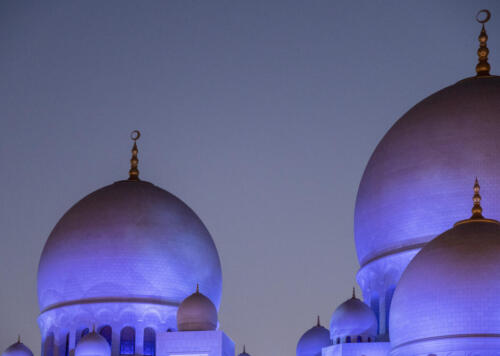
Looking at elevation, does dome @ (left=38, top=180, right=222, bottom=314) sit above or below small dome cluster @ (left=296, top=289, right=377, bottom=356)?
above

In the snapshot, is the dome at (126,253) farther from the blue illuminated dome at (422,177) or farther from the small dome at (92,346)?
the blue illuminated dome at (422,177)

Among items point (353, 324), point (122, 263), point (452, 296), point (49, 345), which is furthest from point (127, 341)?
point (452, 296)

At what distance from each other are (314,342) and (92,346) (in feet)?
28.6

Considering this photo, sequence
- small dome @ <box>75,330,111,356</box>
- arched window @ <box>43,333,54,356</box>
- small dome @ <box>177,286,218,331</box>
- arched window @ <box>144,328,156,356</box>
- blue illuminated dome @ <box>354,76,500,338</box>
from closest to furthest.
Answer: blue illuminated dome @ <box>354,76,500,338</box> < small dome @ <box>177,286,218,331</box> < small dome @ <box>75,330,111,356</box> < arched window @ <box>144,328,156,356</box> < arched window @ <box>43,333,54,356</box>

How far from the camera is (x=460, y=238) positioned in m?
37.5

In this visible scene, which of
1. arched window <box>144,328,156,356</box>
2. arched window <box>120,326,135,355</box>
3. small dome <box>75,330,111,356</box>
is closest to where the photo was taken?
small dome <box>75,330,111,356</box>

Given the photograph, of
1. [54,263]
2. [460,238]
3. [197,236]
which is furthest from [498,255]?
[54,263]

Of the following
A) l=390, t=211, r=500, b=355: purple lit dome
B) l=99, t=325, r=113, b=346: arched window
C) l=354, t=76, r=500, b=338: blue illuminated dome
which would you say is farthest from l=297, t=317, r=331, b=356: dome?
l=390, t=211, r=500, b=355: purple lit dome

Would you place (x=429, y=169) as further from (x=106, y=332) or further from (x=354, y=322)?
(x=106, y=332)

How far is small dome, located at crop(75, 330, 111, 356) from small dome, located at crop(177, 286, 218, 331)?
297 centimetres

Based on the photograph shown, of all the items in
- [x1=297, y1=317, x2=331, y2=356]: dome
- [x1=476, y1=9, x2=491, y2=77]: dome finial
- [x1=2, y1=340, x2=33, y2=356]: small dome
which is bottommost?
[x1=2, y1=340, x2=33, y2=356]: small dome

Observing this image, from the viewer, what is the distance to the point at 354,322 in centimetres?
4197

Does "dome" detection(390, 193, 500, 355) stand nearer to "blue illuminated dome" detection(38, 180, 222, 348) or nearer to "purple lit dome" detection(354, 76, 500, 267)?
"purple lit dome" detection(354, 76, 500, 267)

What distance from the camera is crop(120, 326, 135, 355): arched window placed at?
45.5 meters
